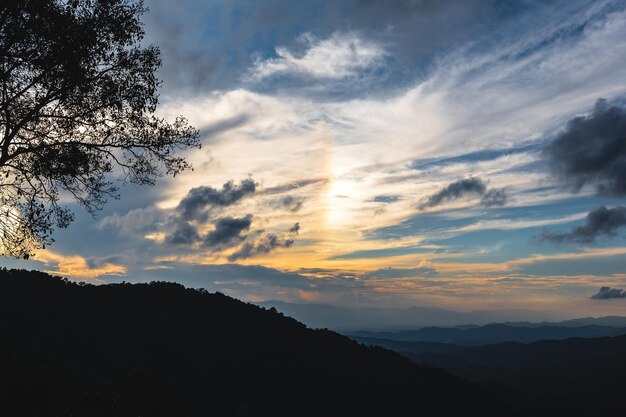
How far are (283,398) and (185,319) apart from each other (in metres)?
51.9

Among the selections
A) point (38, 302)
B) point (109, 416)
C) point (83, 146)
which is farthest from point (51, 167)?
point (38, 302)

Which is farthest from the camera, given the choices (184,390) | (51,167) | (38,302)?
(184,390)

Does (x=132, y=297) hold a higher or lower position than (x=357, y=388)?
higher

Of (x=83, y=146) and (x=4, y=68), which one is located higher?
(x=4, y=68)

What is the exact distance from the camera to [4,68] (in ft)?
57.0

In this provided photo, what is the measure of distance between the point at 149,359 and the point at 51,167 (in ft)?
492

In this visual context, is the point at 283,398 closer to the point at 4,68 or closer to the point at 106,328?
the point at 106,328

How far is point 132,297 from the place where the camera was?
602 feet

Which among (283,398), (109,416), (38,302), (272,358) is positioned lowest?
(283,398)

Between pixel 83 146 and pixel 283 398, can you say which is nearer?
pixel 83 146

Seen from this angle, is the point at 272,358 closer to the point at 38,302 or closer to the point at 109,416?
the point at 38,302

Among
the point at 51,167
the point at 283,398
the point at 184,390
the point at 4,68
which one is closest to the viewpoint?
the point at 4,68

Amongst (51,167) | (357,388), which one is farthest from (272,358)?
(51,167)

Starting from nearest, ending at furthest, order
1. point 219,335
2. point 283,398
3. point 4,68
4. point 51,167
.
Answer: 1. point 4,68
2. point 51,167
3. point 283,398
4. point 219,335
